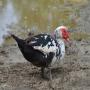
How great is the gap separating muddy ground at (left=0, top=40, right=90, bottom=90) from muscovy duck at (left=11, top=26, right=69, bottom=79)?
11.7 inches

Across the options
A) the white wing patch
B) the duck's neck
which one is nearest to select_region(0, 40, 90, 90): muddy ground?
the duck's neck

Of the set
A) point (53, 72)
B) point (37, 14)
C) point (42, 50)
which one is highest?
point (42, 50)

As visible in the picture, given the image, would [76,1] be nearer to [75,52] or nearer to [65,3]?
[65,3]

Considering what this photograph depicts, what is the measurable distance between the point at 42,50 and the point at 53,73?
71 cm

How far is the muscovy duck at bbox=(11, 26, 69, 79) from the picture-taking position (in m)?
8.30

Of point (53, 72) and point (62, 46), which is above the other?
point (62, 46)

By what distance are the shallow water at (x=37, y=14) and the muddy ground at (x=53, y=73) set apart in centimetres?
200

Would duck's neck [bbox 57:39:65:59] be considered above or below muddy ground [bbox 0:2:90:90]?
above

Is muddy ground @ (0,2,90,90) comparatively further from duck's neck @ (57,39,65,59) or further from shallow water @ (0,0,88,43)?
shallow water @ (0,0,88,43)

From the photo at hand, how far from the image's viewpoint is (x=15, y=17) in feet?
45.7

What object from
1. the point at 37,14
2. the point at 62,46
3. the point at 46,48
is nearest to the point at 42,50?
the point at 46,48

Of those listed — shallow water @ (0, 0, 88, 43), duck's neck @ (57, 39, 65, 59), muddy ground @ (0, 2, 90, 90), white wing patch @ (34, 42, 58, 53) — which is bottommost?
shallow water @ (0, 0, 88, 43)

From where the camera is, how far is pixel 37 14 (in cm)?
1438

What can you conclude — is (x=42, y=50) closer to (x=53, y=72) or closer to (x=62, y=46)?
(x=62, y=46)
